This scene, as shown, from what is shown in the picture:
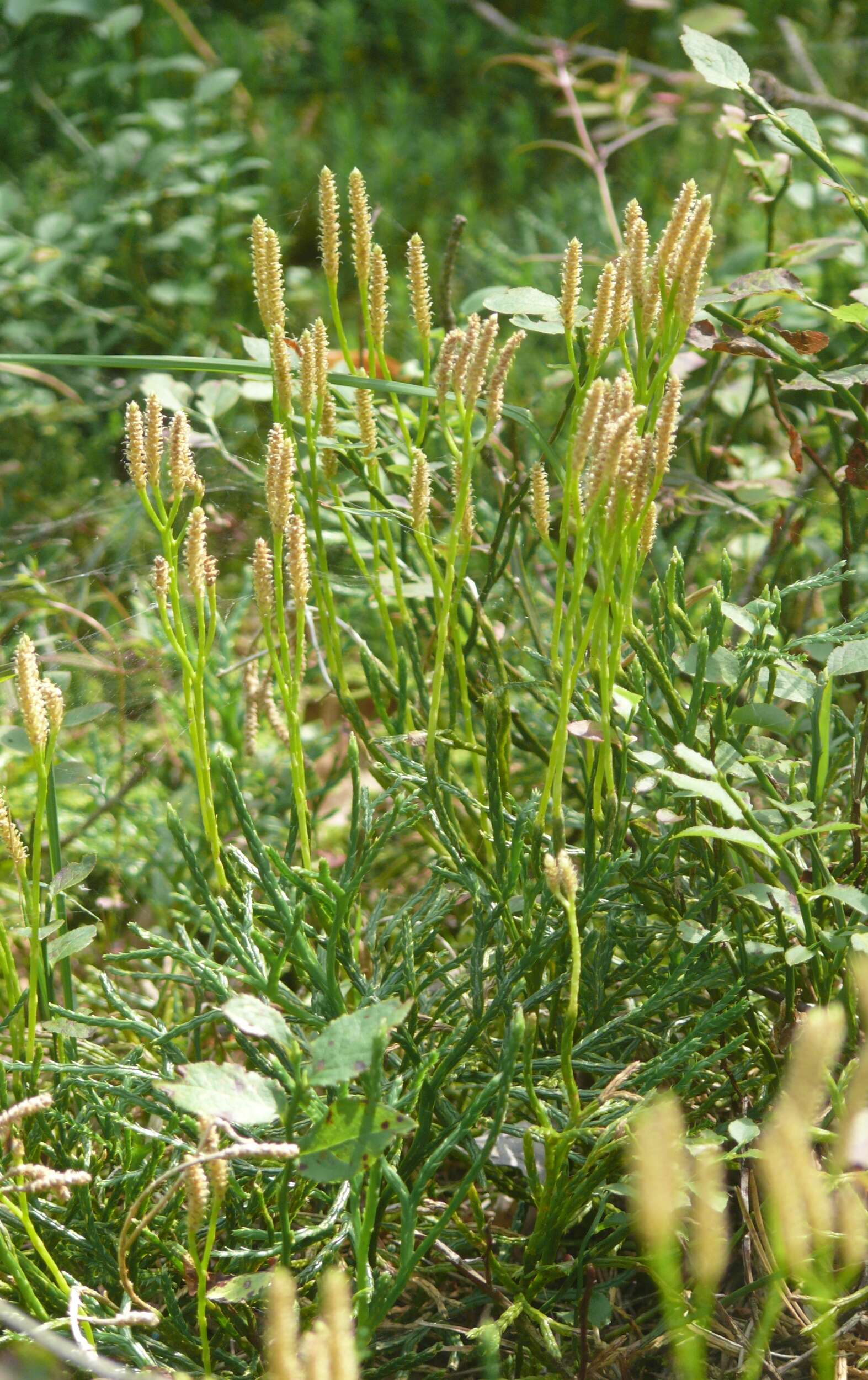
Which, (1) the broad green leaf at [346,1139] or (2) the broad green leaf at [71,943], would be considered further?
(2) the broad green leaf at [71,943]

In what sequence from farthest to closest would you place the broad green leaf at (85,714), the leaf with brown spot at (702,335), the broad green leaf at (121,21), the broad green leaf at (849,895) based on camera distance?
the broad green leaf at (121,21) → the broad green leaf at (85,714) → the leaf with brown spot at (702,335) → the broad green leaf at (849,895)

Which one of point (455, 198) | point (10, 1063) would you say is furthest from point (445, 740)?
point (455, 198)

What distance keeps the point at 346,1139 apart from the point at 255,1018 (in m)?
0.07

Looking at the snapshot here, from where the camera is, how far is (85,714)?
3.43ft

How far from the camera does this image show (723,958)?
2.81 ft

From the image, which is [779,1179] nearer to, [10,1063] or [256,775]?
[10,1063]

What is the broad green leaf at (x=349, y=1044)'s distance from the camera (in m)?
0.59

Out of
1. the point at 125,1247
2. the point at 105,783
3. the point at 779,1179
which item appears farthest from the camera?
the point at 105,783

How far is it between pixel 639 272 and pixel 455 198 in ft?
7.33

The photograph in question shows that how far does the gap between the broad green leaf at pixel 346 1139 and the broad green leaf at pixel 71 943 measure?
0.24 metres

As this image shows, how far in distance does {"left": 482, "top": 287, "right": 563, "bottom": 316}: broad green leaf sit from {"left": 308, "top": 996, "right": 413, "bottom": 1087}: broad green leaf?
1.50 ft

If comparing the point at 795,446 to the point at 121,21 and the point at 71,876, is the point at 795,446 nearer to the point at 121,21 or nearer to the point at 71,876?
the point at 71,876

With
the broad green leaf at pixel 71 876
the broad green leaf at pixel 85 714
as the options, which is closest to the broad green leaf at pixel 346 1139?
the broad green leaf at pixel 71 876

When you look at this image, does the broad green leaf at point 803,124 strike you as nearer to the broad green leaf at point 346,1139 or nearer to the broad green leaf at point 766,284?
the broad green leaf at point 766,284
